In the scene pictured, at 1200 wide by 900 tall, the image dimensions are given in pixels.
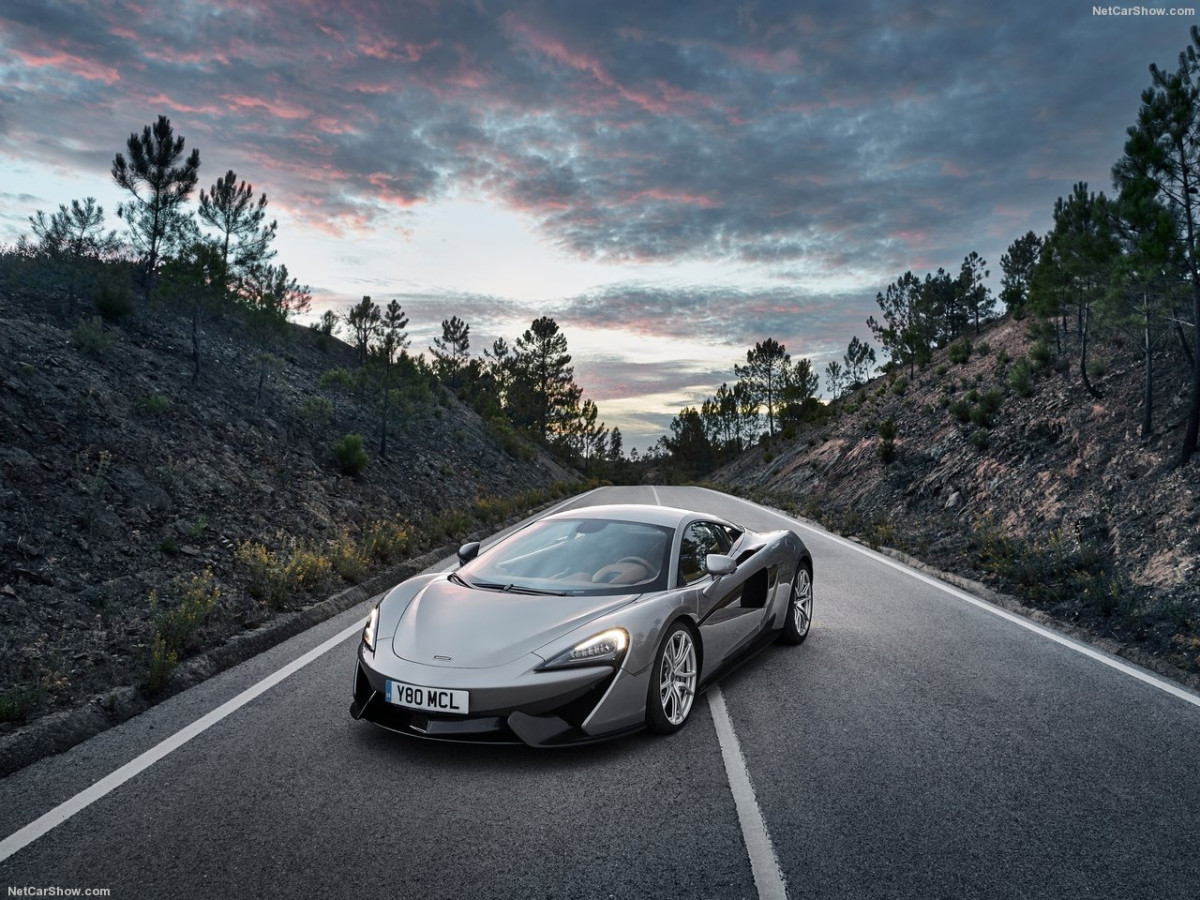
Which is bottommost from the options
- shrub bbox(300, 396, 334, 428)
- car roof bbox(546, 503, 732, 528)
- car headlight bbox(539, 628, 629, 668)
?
car headlight bbox(539, 628, 629, 668)

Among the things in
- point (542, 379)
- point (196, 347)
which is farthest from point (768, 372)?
point (196, 347)

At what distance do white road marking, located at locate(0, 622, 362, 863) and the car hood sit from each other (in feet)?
4.45

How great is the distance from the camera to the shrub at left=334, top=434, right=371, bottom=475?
16.6 metres

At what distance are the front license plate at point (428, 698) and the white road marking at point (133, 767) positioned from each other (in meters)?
1.35

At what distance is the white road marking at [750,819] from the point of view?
9.40 ft

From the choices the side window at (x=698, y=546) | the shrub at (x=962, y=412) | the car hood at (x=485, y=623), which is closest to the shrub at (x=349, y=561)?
Answer: the car hood at (x=485, y=623)

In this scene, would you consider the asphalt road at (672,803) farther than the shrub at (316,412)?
No

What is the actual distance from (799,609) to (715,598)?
1811 millimetres

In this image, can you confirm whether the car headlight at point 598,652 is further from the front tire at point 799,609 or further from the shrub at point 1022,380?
the shrub at point 1022,380

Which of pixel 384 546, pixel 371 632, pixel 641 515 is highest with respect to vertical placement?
pixel 641 515

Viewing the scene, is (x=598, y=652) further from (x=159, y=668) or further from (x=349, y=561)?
(x=349, y=561)

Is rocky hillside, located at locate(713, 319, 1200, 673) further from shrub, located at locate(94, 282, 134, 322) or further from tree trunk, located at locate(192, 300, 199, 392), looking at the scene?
shrub, located at locate(94, 282, 134, 322)

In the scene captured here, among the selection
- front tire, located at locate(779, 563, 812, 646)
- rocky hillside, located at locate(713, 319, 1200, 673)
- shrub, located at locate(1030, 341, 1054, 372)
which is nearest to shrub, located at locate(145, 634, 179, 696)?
front tire, located at locate(779, 563, 812, 646)

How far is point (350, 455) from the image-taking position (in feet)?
54.6
